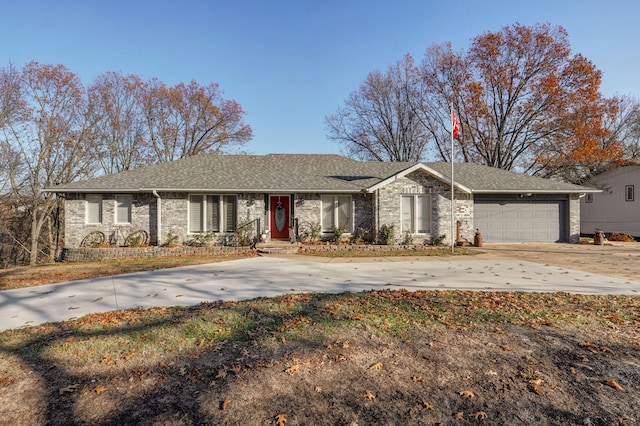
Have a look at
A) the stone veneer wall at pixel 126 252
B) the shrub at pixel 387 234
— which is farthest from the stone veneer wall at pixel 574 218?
the stone veneer wall at pixel 126 252

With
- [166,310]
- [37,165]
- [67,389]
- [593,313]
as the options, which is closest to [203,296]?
[166,310]

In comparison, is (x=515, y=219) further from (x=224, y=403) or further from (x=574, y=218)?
(x=224, y=403)

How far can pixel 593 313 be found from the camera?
5070mm

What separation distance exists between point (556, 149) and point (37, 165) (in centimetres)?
3379

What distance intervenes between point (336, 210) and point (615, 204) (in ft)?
60.2

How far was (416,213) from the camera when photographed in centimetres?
1523

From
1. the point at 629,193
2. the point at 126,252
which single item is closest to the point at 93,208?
the point at 126,252

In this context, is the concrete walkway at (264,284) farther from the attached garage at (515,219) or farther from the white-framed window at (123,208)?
the white-framed window at (123,208)

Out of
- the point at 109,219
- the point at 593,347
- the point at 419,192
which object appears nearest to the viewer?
the point at 593,347

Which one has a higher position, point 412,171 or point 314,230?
point 412,171

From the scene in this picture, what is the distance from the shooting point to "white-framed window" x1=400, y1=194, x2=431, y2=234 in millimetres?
15195

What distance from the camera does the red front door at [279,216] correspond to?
50.6ft

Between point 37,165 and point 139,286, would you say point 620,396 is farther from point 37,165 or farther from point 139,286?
point 37,165

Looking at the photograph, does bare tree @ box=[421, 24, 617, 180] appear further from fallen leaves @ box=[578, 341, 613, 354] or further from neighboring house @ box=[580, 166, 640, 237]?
fallen leaves @ box=[578, 341, 613, 354]
